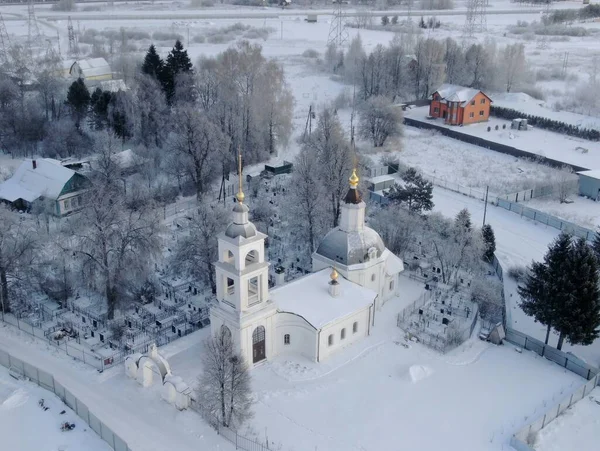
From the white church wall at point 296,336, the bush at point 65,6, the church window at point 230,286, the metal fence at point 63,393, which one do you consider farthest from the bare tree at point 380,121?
the bush at point 65,6

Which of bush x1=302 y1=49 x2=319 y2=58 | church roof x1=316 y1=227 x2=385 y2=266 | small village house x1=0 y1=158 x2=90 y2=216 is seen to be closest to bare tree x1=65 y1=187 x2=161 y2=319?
church roof x1=316 y1=227 x2=385 y2=266

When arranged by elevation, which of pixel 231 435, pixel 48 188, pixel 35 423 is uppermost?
pixel 48 188

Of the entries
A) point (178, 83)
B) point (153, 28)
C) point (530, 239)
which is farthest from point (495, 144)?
point (153, 28)

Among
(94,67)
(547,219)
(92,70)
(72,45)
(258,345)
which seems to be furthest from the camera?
(72,45)

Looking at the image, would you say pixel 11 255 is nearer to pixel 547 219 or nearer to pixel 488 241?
pixel 488 241

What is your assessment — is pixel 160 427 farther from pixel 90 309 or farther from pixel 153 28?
pixel 153 28

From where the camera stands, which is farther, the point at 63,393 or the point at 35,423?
the point at 63,393

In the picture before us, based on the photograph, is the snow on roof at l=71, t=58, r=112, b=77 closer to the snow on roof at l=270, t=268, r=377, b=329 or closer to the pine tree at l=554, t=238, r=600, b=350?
the snow on roof at l=270, t=268, r=377, b=329

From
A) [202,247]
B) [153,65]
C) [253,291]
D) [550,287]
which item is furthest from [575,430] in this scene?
[153,65]
